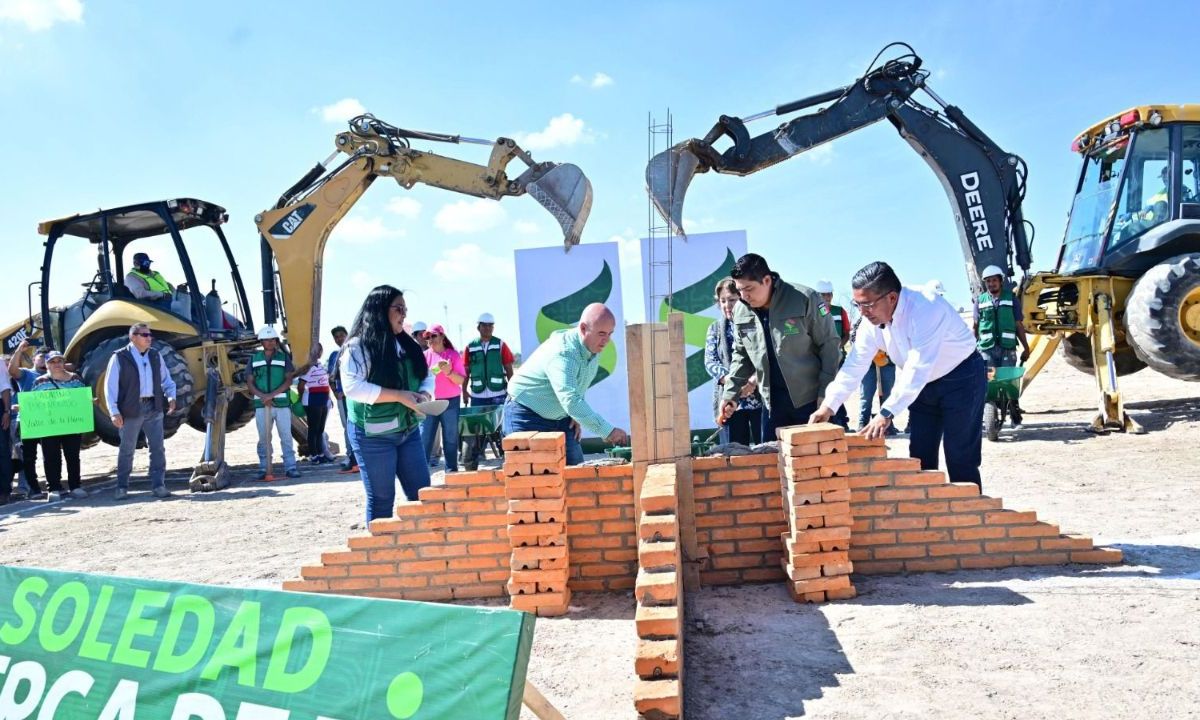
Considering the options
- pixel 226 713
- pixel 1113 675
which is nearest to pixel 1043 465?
pixel 1113 675

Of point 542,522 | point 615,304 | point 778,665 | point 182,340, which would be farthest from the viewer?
point 182,340

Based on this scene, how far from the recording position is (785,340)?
15.6 feet

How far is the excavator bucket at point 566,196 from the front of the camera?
32.3ft

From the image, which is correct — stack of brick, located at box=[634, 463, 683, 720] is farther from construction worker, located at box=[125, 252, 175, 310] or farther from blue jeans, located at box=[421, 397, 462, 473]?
construction worker, located at box=[125, 252, 175, 310]

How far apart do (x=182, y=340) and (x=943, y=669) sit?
981cm

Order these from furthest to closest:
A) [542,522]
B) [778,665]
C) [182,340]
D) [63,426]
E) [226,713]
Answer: [182,340]
[63,426]
[542,522]
[778,665]
[226,713]

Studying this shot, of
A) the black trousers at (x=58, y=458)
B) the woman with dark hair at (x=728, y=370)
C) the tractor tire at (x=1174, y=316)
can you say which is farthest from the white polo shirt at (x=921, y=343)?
the black trousers at (x=58, y=458)

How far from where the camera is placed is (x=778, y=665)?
321 centimetres

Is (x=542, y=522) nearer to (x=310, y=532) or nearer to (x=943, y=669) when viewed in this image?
(x=943, y=669)

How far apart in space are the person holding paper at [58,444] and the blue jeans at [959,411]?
8.67 metres

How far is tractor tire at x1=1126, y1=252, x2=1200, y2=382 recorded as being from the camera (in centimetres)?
830

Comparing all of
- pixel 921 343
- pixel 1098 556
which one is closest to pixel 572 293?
pixel 921 343

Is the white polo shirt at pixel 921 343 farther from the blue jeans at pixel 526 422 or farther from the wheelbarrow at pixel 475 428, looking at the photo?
the wheelbarrow at pixel 475 428

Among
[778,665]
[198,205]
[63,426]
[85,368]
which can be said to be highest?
[198,205]
